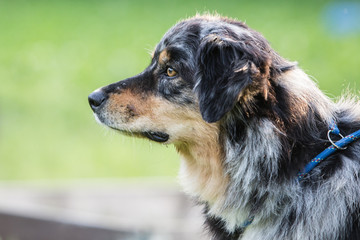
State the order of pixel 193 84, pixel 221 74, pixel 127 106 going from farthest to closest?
pixel 127 106 < pixel 193 84 < pixel 221 74

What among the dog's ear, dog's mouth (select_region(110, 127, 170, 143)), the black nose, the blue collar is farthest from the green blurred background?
the blue collar

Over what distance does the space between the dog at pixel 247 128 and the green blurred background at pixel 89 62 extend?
3842 mm

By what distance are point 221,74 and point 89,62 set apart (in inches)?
389

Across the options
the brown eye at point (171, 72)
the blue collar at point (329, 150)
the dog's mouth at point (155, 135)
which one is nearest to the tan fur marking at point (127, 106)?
the dog's mouth at point (155, 135)

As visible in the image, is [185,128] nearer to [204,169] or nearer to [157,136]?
[157,136]

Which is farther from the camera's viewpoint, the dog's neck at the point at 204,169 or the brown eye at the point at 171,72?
the brown eye at the point at 171,72

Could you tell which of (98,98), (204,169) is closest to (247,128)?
(204,169)

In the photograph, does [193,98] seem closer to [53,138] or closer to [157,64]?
[157,64]

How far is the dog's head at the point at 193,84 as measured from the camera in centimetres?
340

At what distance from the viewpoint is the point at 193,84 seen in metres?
3.72

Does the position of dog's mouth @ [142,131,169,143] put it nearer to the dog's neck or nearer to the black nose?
the dog's neck

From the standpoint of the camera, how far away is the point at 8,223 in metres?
5.71

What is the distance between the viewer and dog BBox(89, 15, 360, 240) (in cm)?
342

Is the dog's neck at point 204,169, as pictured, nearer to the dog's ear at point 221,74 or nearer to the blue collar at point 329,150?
the dog's ear at point 221,74
